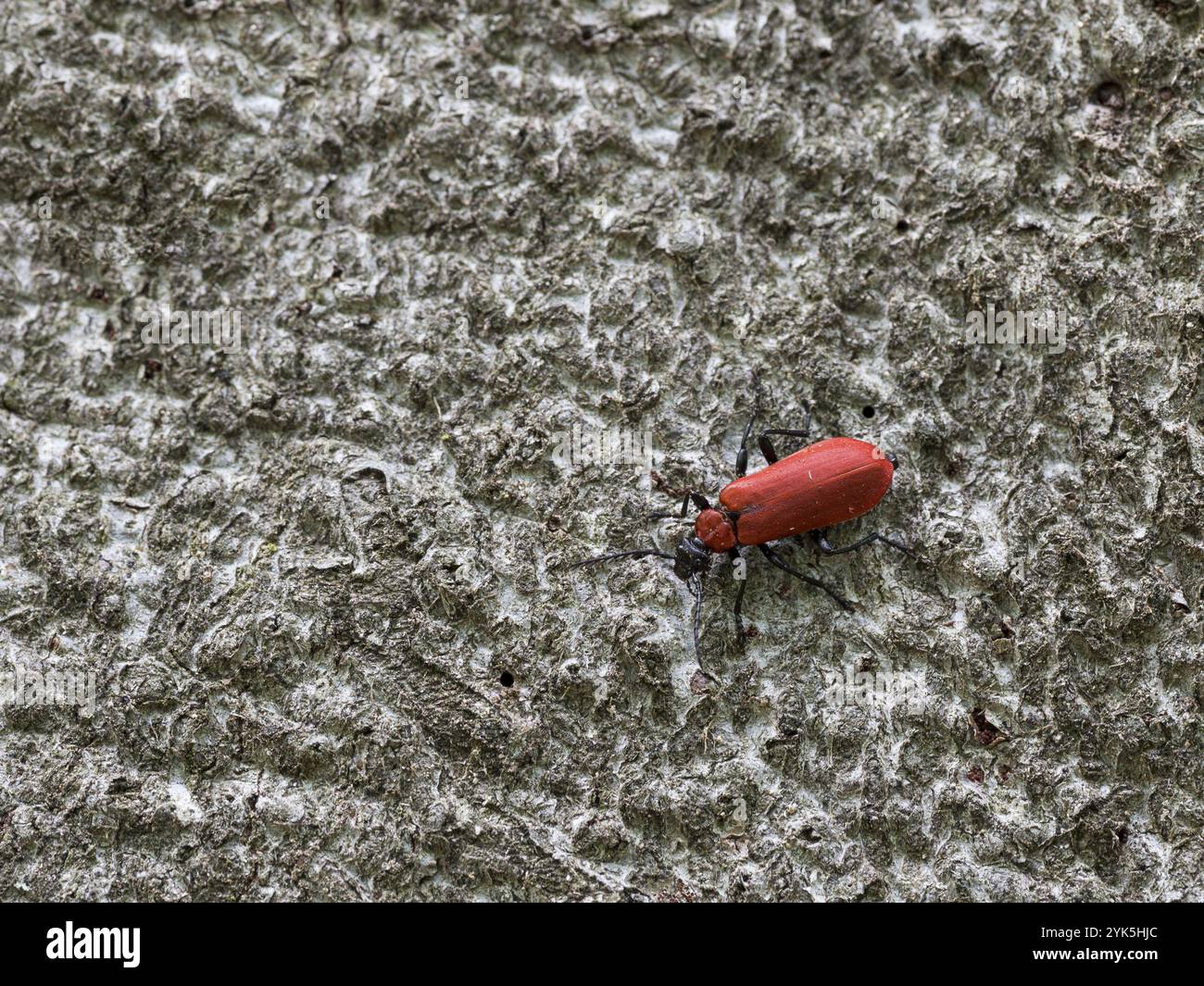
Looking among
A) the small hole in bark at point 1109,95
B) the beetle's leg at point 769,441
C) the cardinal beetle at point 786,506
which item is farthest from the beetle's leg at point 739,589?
the small hole in bark at point 1109,95

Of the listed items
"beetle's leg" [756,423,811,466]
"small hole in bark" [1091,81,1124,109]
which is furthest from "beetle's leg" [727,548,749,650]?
"small hole in bark" [1091,81,1124,109]

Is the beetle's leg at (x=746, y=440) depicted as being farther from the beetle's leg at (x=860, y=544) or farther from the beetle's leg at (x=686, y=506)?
the beetle's leg at (x=860, y=544)

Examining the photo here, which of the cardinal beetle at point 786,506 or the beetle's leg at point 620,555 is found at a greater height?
the cardinal beetle at point 786,506

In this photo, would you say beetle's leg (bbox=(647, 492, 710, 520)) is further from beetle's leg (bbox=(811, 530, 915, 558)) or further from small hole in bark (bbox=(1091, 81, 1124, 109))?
small hole in bark (bbox=(1091, 81, 1124, 109))

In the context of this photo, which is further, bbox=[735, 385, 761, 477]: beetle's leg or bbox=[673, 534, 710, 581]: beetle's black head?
bbox=[735, 385, 761, 477]: beetle's leg

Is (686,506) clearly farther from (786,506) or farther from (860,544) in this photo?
(860,544)

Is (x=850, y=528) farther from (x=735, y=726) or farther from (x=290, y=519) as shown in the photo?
(x=290, y=519)

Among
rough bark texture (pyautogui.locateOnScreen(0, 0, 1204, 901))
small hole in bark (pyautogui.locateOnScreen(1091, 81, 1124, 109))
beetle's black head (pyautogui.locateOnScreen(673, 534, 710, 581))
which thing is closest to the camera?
rough bark texture (pyautogui.locateOnScreen(0, 0, 1204, 901))

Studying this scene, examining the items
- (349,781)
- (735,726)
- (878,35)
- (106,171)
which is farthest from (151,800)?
(878,35)
